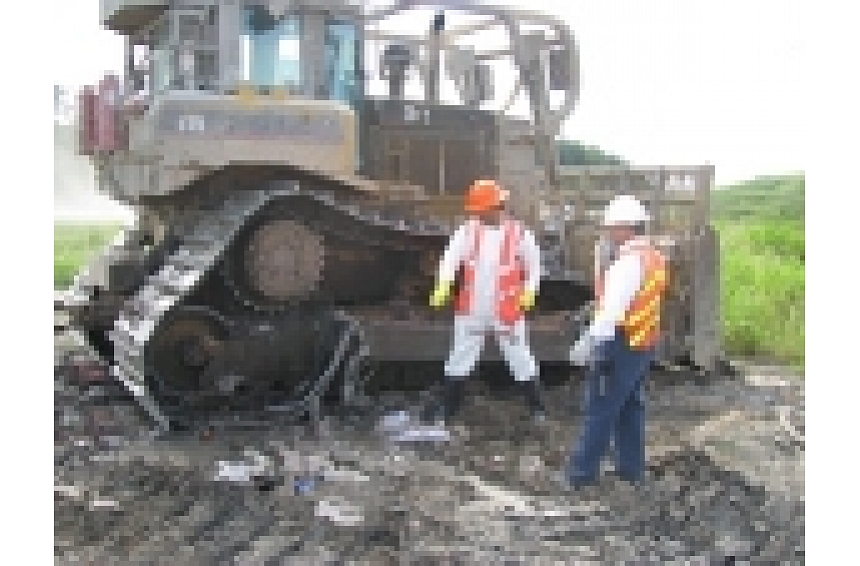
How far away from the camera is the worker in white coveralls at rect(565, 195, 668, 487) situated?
5.47m

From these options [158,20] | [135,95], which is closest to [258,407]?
[135,95]

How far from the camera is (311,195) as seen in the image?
6.89m

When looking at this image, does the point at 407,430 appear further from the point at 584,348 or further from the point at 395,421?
the point at 584,348

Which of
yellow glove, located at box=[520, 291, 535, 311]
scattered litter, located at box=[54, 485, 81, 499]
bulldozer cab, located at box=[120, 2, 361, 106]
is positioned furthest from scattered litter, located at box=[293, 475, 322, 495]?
bulldozer cab, located at box=[120, 2, 361, 106]

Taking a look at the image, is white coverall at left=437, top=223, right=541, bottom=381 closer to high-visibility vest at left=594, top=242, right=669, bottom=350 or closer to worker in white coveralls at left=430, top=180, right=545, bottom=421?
worker in white coveralls at left=430, top=180, right=545, bottom=421

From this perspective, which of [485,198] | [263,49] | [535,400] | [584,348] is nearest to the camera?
[584,348]

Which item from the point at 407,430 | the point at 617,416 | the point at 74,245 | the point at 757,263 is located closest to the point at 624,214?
the point at 617,416

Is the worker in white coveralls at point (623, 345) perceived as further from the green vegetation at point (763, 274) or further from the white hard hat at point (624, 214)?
the green vegetation at point (763, 274)

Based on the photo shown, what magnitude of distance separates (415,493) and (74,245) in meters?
8.99

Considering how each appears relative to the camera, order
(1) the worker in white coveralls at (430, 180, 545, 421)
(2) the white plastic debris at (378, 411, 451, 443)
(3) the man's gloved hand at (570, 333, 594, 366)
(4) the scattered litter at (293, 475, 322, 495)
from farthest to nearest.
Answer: (1) the worker in white coveralls at (430, 180, 545, 421) → (2) the white plastic debris at (378, 411, 451, 443) → (3) the man's gloved hand at (570, 333, 594, 366) → (4) the scattered litter at (293, 475, 322, 495)

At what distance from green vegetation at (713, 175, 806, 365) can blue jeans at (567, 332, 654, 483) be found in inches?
106

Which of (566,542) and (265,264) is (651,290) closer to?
(566,542)

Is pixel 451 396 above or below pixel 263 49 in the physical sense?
below

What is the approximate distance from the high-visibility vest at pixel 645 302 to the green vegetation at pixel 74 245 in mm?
5421
